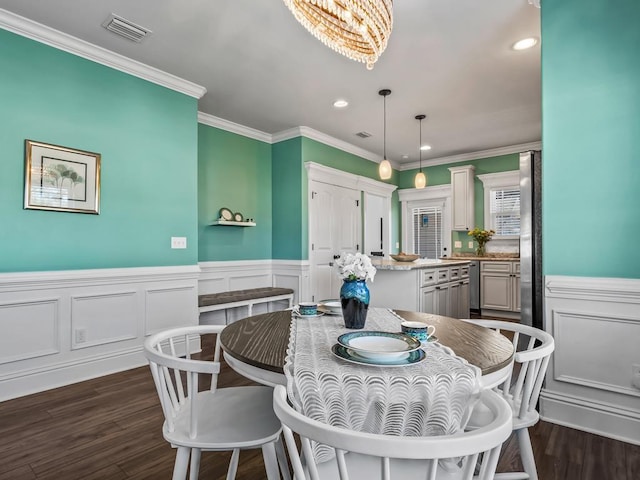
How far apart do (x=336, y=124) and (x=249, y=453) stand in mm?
4127

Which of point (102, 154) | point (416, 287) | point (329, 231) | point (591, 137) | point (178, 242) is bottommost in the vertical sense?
point (416, 287)

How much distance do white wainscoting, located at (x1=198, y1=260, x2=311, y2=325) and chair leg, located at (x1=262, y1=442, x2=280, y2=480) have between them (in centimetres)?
341

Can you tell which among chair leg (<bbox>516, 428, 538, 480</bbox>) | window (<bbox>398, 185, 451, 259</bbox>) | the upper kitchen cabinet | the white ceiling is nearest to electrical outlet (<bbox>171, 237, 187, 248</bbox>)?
the white ceiling

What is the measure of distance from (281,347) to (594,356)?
2.01 m

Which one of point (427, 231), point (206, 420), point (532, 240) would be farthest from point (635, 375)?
point (427, 231)

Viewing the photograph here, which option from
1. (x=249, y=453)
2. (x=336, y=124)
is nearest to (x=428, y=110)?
(x=336, y=124)

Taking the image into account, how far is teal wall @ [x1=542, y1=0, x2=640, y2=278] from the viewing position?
209cm

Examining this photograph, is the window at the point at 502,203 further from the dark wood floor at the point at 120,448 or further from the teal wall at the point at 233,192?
the dark wood floor at the point at 120,448

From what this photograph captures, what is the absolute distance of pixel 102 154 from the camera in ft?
10.3

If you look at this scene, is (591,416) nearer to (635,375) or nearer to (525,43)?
(635,375)

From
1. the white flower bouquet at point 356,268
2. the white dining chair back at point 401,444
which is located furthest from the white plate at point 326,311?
the white dining chair back at point 401,444

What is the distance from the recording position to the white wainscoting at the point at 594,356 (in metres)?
2.07

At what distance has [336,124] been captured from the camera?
498cm

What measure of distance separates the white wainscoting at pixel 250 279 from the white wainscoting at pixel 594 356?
3.23m
